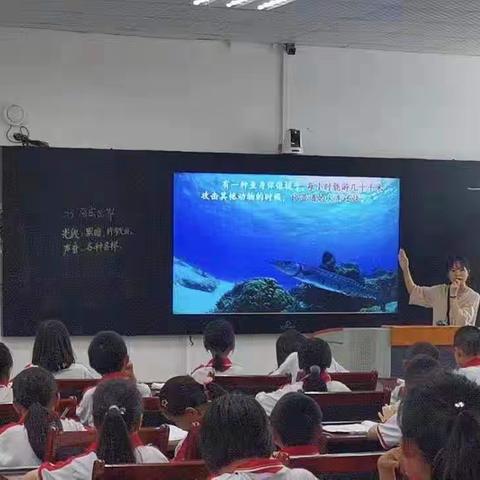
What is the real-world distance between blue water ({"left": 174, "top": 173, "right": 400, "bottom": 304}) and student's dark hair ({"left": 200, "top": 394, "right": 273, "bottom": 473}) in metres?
6.02

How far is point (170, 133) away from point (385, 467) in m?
6.45

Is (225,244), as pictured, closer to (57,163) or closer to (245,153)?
(245,153)

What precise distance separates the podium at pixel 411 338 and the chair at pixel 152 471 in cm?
428

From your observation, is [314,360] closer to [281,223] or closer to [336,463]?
[336,463]

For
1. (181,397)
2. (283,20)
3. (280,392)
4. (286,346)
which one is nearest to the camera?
(181,397)

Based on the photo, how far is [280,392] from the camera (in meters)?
4.82

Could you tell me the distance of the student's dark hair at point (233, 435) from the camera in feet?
7.92

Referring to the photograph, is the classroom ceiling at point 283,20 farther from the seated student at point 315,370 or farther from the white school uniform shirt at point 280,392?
the white school uniform shirt at point 280,392

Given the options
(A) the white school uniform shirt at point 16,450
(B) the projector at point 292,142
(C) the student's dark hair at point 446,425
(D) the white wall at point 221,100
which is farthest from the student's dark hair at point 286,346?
(C) the student's dark hair at point 446,425

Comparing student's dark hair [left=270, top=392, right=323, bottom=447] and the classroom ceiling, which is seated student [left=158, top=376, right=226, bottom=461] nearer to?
student's dark hair [left=270, top=392, right=323, bottom=447]

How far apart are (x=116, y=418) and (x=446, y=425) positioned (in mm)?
1544

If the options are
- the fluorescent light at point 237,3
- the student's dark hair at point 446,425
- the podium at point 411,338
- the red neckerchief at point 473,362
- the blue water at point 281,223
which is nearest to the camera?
the student's dark hair at point 446,425

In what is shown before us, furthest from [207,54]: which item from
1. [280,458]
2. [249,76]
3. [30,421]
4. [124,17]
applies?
[280,458]

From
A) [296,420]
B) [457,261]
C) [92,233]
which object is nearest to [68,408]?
[296,420]
